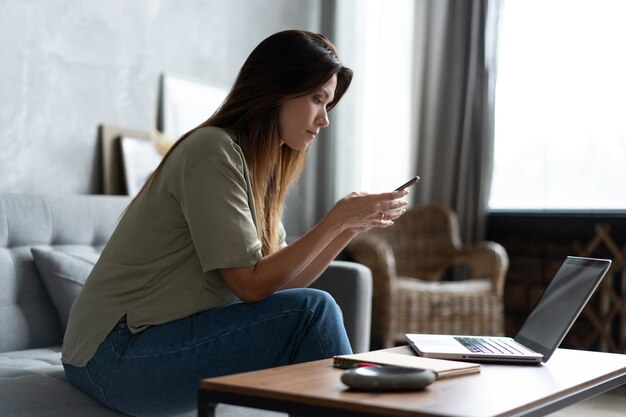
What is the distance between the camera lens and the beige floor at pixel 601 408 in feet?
9.61

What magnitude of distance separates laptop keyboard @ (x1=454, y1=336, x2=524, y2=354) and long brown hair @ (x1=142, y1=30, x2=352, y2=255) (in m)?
0.47

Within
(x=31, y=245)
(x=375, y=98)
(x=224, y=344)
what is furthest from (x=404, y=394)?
(x=375, y=98)

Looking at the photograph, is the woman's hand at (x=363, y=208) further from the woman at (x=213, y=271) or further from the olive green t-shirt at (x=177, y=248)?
the olive green t-shirt at (x=177, y=248)

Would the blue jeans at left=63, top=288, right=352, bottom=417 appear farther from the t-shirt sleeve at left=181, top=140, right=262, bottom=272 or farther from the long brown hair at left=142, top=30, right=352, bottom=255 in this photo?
the long brown hair at left=142, top=30, right=352, bottom=255

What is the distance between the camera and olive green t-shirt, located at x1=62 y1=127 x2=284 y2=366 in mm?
1409

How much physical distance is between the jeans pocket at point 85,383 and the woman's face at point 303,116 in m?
0.60

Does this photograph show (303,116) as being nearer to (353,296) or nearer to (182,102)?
(353,296)

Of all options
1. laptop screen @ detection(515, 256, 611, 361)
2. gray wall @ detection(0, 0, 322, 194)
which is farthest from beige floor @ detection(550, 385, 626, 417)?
gray wall @ detection(0, 0, 322, 194)

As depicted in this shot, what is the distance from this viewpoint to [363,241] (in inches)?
136

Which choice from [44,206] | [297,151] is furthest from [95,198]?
[297,151]

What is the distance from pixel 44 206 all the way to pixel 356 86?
2.28 m

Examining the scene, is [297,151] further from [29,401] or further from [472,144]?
[472,144]

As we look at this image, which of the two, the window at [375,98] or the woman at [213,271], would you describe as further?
the window at [375,98]

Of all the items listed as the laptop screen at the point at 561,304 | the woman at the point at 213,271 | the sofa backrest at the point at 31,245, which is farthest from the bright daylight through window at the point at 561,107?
the woman at the point at 213,271
